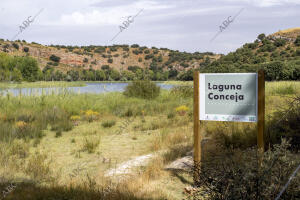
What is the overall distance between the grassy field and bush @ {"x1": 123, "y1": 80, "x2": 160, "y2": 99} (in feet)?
12.7

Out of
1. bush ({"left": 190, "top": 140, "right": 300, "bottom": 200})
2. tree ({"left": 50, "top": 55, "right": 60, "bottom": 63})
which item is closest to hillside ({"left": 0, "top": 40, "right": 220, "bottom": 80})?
tree ({"left": 50, "top": 55, "right": 60, "bottom": 63})

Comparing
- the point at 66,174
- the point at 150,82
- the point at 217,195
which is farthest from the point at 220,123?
the point at 150,82

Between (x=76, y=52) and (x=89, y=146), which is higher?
(x=76, y=52)

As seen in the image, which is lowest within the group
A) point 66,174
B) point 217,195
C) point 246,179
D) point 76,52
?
point 66,174

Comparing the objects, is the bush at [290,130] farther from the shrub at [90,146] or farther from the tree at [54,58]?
the tree at [54,58]

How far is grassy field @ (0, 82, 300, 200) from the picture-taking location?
459cm

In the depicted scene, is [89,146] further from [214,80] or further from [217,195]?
[217,195]

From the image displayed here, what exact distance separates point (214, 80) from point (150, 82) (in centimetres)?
1654

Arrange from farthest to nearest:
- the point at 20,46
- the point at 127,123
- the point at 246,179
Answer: the point at 20,46 < the point at 127,123 < the point at 246,179

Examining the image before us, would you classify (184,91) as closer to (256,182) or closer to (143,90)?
(143,90)

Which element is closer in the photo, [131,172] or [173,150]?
[131,172]

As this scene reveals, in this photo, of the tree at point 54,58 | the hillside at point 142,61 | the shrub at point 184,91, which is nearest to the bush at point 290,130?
the hillside at point 142,61

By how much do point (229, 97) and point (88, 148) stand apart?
4.38 m

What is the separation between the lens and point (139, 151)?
7805 millimetres
